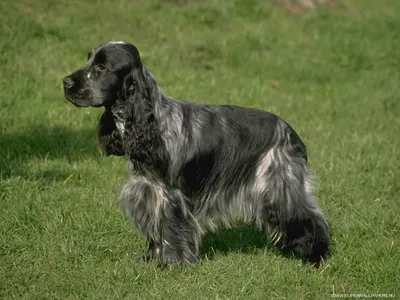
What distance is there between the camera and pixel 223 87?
10.6 meters

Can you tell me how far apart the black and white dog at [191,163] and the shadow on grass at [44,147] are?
2.01 metres

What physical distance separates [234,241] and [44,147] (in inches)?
116

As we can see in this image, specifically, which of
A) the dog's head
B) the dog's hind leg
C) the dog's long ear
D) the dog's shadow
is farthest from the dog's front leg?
the dog's head

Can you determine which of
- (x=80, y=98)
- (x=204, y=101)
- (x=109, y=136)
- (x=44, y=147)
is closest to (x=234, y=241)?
(x=109, y=136)

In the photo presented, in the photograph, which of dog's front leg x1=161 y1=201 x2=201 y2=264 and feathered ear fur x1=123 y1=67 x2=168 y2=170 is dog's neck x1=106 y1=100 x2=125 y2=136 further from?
dog's front leg x1=161 y1=201 x2=201 y2=264

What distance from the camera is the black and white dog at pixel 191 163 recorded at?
16.1 feet

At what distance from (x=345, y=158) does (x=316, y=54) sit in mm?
5032

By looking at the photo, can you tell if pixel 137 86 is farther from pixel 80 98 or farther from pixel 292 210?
pixel 292 210

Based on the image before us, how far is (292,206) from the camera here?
210 inches

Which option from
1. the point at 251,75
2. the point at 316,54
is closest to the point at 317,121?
the point at 251,75

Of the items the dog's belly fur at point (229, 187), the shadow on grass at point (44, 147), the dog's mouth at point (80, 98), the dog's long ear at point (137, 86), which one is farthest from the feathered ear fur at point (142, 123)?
the shadow on grass at point (44, 147)

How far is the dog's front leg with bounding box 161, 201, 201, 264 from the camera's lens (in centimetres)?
512

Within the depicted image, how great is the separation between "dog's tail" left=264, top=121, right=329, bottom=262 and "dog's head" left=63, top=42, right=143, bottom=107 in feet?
4.59

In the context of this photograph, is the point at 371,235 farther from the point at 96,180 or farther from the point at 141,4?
the point at 141,4
